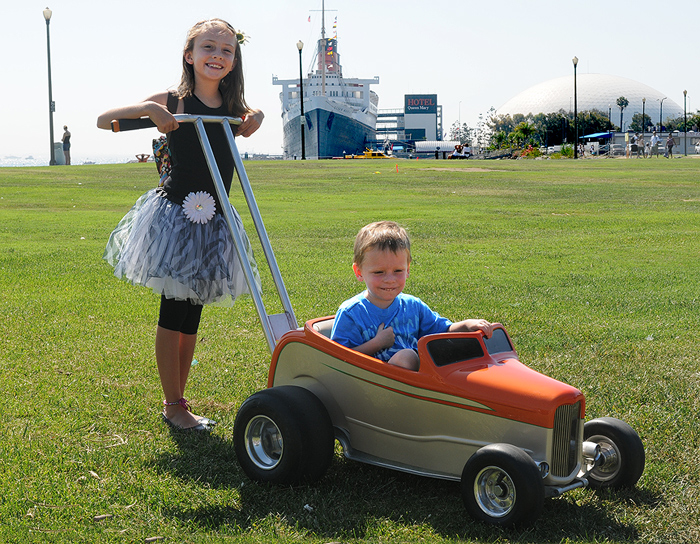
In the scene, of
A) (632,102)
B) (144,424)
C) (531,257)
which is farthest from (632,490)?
(632,102)

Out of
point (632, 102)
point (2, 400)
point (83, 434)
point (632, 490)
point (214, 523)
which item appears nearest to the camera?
point (214, 523)

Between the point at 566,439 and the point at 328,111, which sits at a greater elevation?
the point at 328,111

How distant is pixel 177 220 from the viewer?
11.9ft

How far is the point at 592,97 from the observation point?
15075 cm

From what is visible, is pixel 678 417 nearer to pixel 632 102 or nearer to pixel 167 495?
pixel 167 495

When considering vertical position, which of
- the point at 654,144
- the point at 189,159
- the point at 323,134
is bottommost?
the point at 189,159

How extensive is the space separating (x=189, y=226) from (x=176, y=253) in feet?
0.48

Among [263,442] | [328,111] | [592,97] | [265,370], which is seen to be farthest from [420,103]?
[263,442]

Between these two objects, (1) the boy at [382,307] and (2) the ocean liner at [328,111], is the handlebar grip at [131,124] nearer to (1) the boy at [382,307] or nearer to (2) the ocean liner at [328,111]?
(1) the boy at [382,307]

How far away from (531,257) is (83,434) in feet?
20.5

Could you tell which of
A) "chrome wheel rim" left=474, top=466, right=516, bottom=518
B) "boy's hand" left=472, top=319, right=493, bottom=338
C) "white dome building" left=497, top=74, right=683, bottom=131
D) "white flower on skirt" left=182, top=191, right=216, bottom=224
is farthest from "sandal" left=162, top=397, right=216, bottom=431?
"white dome building" left=497, top=74, right=683, bottom=131

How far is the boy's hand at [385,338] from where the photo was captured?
3.12 m

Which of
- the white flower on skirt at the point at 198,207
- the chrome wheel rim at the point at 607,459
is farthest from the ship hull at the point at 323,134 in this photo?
the chrome wheel rim at the point at 607,459

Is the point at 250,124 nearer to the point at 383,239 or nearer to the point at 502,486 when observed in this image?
the point at 383,239
